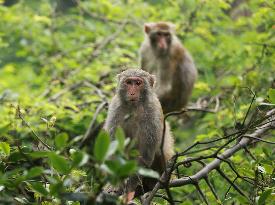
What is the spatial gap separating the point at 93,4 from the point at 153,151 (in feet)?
22.2

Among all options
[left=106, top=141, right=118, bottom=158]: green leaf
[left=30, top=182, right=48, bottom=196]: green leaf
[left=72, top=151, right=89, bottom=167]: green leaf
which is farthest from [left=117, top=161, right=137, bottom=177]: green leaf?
[left=30, top=182, right=48, bottom=196]: green leaf

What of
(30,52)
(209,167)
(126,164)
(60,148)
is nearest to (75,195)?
(60,148)

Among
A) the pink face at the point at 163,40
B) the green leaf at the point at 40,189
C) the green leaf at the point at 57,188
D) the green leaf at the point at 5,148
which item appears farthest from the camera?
the pink face at the point at 163,40

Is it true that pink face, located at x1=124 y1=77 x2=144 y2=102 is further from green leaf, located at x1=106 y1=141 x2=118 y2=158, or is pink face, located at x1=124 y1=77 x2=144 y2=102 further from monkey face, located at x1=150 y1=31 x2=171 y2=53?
monkey face, located at x1=150 y1=31 x2=171 y2=53

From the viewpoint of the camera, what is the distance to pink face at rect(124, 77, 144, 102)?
5531 mm

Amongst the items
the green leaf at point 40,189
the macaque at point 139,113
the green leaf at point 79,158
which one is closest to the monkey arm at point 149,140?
the macaque at point 139,113

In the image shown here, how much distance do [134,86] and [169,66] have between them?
4779 millimetres

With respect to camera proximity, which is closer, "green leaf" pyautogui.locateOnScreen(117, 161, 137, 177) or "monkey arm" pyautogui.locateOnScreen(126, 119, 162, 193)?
"green leaf" pyautogui.locateOnScreen(117, 161, 137, 177)

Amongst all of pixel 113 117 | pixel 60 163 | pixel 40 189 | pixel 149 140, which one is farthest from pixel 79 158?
pixel 113 117

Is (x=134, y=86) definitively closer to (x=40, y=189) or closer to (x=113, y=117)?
(x=113, y=117)

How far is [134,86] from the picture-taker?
559cm

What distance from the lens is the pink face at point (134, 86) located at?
5.53 meters

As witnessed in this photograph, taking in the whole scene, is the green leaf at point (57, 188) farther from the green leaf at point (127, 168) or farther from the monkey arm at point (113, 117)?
the monkey arm at point (113, 117)

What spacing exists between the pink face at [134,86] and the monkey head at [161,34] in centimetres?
460
